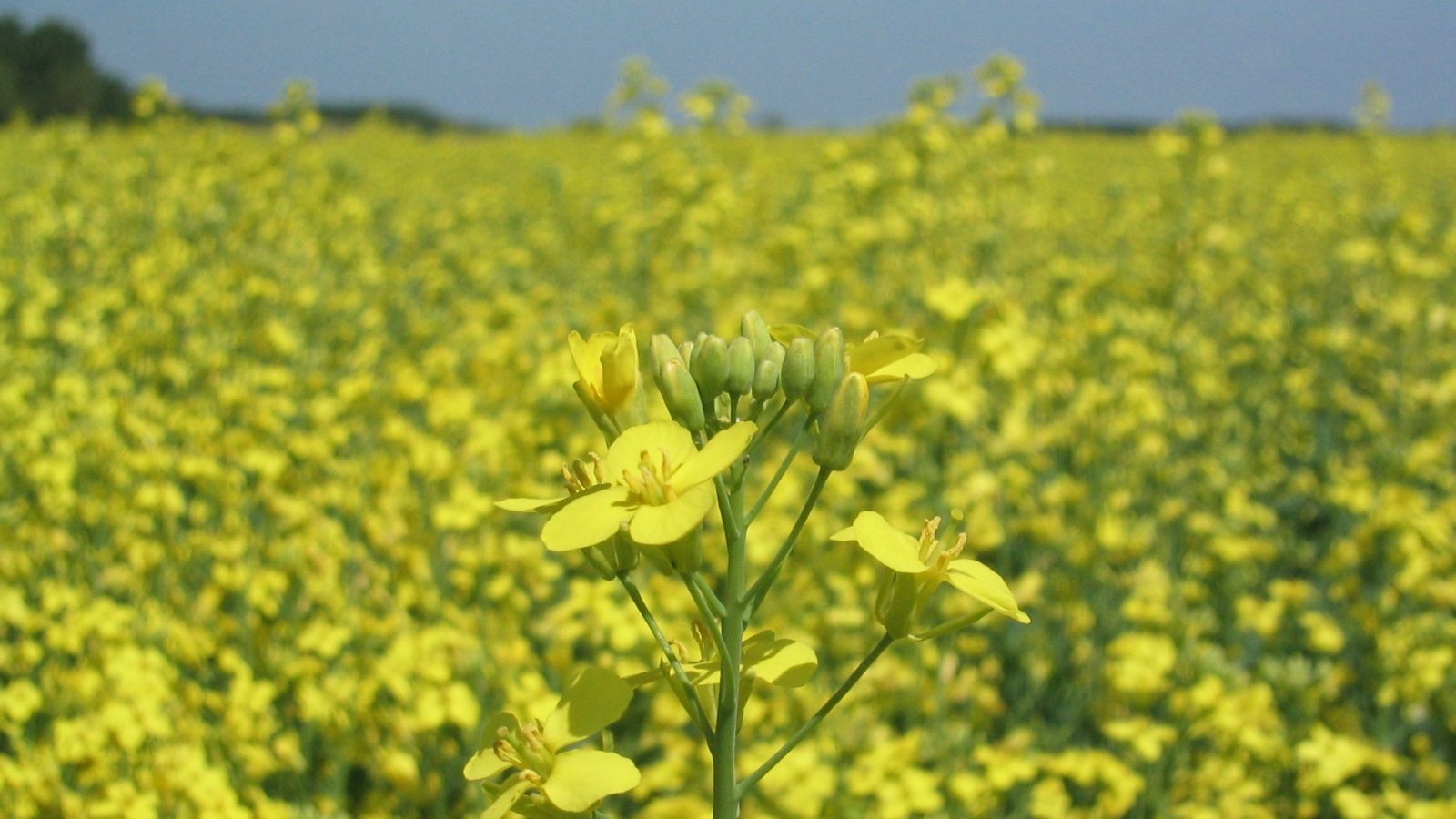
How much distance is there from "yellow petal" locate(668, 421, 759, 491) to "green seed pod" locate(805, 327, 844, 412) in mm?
148

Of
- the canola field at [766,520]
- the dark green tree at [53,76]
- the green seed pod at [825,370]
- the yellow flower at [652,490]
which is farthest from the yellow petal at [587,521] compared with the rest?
the dark green tree at [53,76]

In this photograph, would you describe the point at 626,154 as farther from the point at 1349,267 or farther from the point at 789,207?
the point at 1349,267

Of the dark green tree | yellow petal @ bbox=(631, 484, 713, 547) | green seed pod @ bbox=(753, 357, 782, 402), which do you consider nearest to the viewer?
yellow petal @ bbox=(631, 484, 713, 547)

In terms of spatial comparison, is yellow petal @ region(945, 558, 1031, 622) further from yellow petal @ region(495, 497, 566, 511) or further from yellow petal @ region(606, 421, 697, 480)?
yellow petal @ region(495, 497, 566, 511)

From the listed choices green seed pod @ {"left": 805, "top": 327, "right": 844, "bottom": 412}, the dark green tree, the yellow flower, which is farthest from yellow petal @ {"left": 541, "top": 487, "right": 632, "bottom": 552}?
the dark green tree

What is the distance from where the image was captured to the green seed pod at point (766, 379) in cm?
114

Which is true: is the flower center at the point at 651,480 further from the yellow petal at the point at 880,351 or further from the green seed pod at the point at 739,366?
the yellow petal at the point at 880,351

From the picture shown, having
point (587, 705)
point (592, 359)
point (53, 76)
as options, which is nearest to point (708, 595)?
point (587, 705)

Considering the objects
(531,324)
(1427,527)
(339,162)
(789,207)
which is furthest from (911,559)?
(789,207)

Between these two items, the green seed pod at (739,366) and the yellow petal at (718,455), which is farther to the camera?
the green seed pod at (739,366)

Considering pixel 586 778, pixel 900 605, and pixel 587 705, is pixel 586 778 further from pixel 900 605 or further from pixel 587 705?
pixel 900 605

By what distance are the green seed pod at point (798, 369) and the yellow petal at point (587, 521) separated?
0.20 metres

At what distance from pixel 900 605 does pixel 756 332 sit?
0.31 m

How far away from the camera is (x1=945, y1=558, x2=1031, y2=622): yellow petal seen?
1018 millimetres
